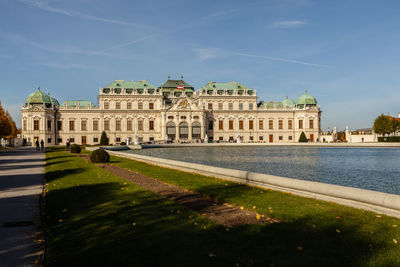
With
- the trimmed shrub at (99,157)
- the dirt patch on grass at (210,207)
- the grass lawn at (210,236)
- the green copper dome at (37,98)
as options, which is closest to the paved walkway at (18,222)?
the grass lawn at (210,236)

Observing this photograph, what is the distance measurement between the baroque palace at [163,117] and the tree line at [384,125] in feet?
50.6

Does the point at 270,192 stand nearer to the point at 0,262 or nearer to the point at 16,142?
the point at 0,262

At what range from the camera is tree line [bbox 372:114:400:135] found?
289 ft

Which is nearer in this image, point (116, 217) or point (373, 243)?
point (373, 243)

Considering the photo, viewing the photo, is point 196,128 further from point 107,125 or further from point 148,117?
point 107,125

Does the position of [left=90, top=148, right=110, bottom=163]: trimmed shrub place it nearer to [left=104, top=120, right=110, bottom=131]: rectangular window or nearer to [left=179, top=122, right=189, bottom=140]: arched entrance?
[left=179, top=122, right=189, bottom=140]: arched entrance

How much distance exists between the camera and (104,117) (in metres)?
85.1

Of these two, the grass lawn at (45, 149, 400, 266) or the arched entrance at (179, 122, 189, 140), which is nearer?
the grass lawn at (45, 149, 400, 266)

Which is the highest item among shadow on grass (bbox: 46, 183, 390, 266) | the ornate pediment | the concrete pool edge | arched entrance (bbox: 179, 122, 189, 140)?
the ornate pediment

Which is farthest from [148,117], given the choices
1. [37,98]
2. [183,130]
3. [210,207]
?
[210,207]

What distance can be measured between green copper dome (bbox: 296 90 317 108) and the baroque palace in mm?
1344

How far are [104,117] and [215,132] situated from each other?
1182 inches

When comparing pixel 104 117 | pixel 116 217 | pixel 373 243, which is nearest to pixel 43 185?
pixel 116 217

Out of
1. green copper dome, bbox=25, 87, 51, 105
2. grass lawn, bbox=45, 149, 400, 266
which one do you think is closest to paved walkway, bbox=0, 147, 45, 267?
grass lawn, bbox=45, 149, 400, 266
